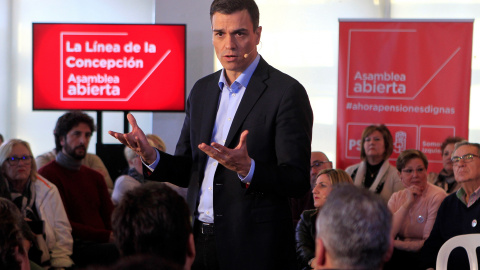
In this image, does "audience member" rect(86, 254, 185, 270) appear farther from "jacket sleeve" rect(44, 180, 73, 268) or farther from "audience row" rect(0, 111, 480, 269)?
"jacket sleeve" rect(44, 180, 73, 268)

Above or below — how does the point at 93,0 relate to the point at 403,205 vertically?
above

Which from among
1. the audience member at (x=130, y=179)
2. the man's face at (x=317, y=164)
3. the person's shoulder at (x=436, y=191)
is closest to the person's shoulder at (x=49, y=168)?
the audience member at (x=130, y=179)

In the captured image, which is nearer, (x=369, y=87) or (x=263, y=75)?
(x=263, y=75)

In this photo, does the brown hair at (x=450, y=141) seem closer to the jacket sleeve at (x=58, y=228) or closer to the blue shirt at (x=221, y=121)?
the jacket sleeve at (x=58, y=228)

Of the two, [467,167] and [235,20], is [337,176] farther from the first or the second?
[235,20]

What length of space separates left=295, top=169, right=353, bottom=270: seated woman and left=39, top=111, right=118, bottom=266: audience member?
1.28m

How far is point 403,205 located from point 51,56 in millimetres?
4244

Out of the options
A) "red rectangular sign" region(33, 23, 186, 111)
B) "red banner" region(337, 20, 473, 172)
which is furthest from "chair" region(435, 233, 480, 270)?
"red rectangular sign" region(33, 23, 186, 111)

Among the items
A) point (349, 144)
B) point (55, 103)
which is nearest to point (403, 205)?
point (349, 144)

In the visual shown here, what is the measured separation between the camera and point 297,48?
787 centimetres

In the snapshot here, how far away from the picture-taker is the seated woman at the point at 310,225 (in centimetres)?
413

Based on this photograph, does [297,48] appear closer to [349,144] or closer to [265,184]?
[349,144]

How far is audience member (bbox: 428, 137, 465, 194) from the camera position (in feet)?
19.6

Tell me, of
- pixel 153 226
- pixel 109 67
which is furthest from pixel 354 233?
pixel 109 67
